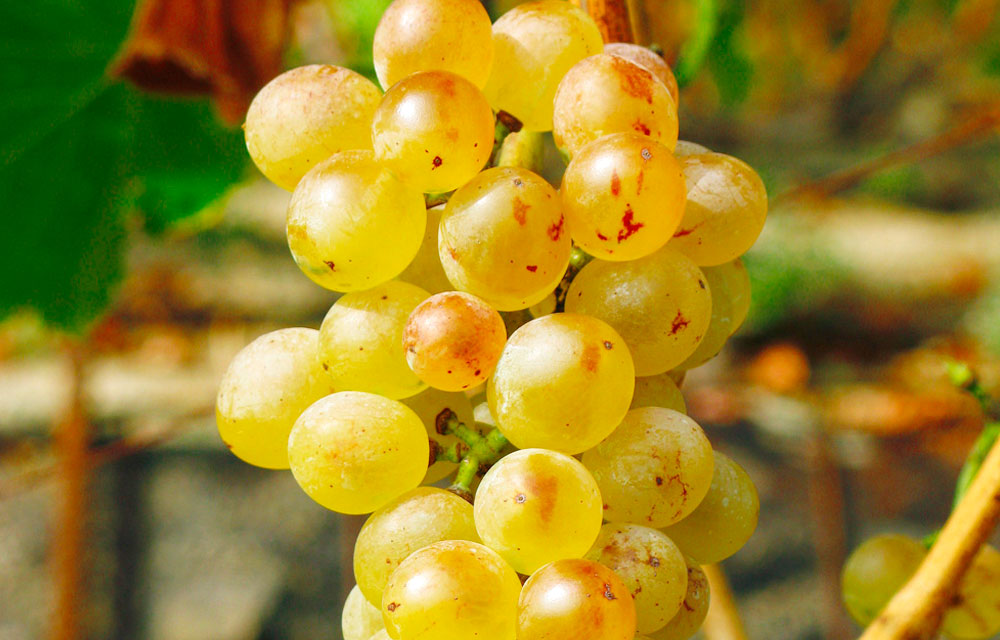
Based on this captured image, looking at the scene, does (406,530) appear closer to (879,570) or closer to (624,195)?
(624,195)

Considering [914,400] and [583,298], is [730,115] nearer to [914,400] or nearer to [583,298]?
[914,400]

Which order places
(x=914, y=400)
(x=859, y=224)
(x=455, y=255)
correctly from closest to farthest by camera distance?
(x=455, y=255), (x=914, y=400), (x=859, y=224)

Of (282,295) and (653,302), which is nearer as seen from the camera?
(653,302)

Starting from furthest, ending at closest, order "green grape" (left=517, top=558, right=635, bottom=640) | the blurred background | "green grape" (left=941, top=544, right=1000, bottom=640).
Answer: the blurred background < "green grape" (left=941, top=544, right=1000, bottom=640) < "green grape" (left=517, top=558, right=635, bottom=640)

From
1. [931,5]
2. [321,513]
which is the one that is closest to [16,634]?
[321,513]

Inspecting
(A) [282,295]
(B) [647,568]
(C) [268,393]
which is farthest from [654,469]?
(A) [282,295]

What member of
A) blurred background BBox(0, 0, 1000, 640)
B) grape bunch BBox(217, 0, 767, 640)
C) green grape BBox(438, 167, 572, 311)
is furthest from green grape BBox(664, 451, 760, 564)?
blurred background BBox(0, 0, 1000, 640)

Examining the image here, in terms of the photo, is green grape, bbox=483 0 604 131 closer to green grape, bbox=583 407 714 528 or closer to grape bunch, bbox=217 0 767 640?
grape bunch, bbox=217 0 767 640
